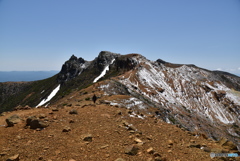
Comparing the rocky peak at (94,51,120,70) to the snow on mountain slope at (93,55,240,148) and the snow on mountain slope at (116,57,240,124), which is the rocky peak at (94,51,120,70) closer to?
the snow on mountain slope at (93,55,240,148)

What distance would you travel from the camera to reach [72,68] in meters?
130

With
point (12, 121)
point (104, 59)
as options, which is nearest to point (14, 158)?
point (12, 121)

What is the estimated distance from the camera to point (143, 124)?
15305 mm

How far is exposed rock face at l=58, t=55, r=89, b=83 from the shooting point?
124625 mm

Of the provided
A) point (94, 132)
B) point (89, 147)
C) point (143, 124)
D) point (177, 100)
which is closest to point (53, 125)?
point (94, 132)

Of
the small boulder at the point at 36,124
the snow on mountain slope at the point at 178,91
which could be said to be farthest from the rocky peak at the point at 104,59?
the small boulder at the point at 36,124

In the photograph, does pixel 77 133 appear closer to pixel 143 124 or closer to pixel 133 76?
pixel 143 124

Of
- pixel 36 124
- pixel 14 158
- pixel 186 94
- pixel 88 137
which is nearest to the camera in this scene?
pixel 14 158

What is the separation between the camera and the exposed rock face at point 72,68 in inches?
4906

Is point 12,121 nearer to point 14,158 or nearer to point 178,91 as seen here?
point 14,158

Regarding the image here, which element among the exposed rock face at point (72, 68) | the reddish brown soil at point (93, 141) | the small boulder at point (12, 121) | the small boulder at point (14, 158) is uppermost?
the exposed rock face at point (72, 68)

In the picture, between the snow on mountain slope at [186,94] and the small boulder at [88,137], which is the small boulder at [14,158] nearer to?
the small boulder at [88,137]

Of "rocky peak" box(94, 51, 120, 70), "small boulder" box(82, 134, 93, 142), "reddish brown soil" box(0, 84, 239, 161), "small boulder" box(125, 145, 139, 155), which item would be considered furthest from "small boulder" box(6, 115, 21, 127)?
"rocky peak" box(94, 51, 120, 70)

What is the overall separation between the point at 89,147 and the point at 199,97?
2850 inches
